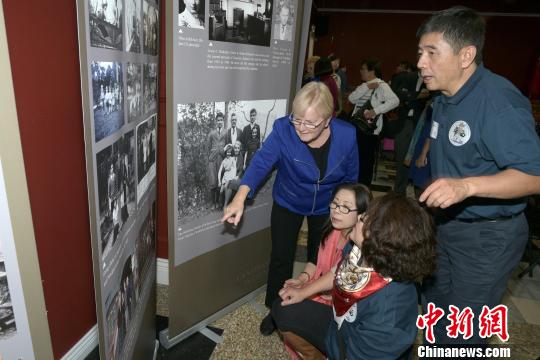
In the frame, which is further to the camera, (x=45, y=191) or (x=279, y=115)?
(x=279, y=115)

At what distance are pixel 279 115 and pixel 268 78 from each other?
0.76ft

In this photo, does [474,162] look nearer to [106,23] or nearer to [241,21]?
[241,21]

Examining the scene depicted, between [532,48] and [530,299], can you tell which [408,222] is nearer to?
[530,299]

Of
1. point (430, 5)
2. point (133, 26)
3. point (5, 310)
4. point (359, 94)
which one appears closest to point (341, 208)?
point (133, 26)

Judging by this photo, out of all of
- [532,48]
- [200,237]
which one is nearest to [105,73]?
[200,237]

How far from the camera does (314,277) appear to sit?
1.81 m

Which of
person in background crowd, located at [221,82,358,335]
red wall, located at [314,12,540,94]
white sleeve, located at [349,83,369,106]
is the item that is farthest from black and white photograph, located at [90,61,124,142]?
red wall, located at [314,12,540,94]

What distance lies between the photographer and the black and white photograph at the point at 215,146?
160 cm

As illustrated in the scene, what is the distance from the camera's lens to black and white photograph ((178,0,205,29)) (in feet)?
4.47

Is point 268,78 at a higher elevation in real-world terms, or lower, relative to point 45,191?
higher

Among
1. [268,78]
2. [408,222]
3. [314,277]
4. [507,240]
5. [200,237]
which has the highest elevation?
[268,78]

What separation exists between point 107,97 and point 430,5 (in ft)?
33.9

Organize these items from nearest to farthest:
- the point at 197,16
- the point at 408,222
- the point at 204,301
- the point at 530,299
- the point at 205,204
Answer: the point at 408,222
the point at 197,16
the point at 205,204
the point at 204,301
the point at 530,299

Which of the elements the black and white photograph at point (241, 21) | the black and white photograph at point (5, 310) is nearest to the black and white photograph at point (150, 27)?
the black and white photograph at point (241, 21)
